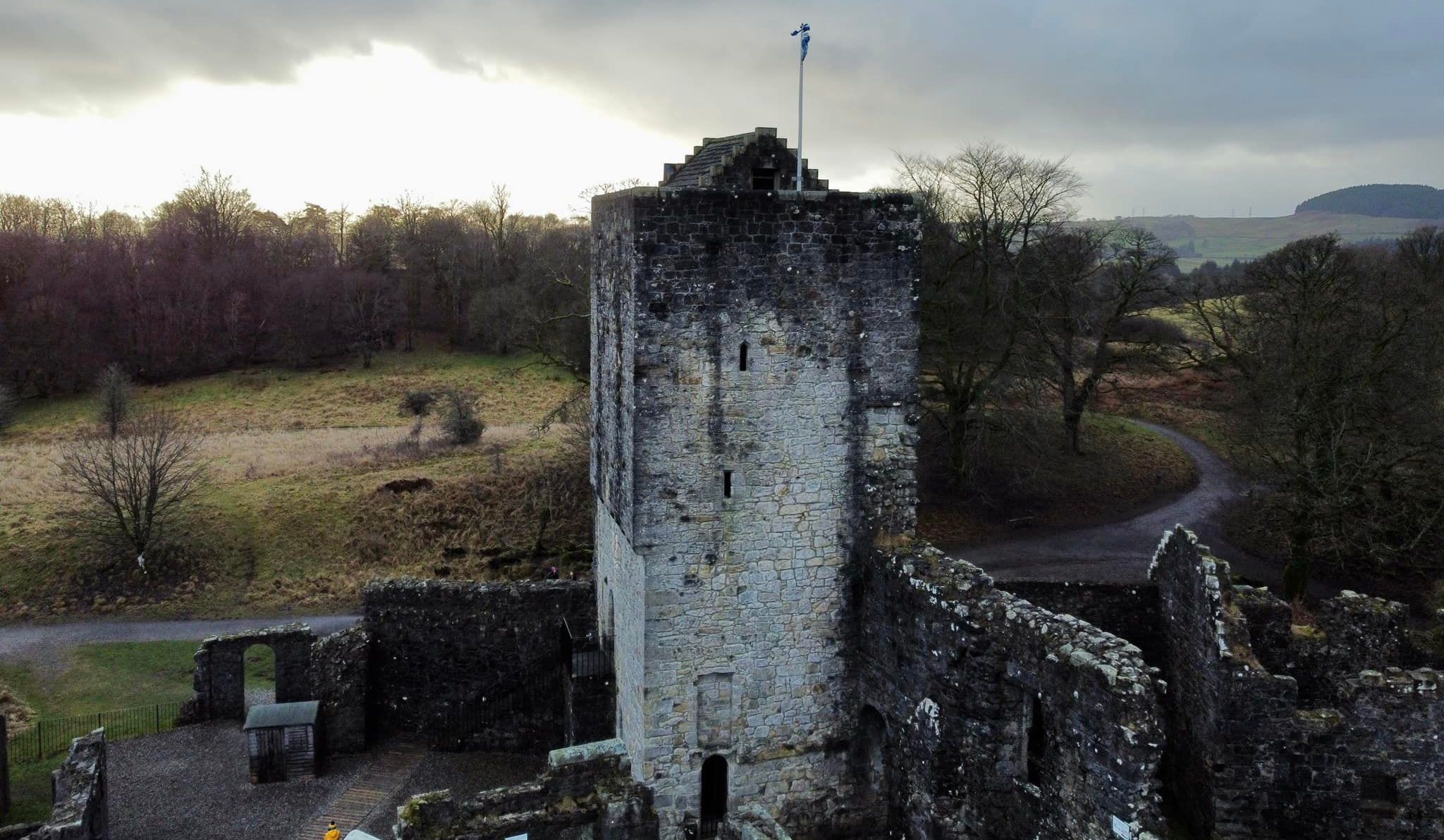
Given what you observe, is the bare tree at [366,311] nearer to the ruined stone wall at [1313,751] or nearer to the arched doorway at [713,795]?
the arched doorway at [713,795]

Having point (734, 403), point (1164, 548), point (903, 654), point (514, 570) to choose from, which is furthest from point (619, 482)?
point (514, 570)

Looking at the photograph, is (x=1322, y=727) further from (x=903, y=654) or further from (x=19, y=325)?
(x=19, y=325)

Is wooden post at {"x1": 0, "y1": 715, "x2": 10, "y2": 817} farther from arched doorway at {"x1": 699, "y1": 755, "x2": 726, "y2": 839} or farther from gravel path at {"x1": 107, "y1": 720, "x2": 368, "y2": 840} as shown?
arched doorway at {"x1": 699, "y1": 755, "x2": 726, "y2": 839}

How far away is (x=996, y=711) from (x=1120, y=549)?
55.2ft

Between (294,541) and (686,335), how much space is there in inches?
737

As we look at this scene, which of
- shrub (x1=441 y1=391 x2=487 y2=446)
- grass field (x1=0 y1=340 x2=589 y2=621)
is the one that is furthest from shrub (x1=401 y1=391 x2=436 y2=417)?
shrub (x1=441 y1=391 x2=487 y2=446)

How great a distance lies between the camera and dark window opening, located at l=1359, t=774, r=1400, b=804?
10469 mm

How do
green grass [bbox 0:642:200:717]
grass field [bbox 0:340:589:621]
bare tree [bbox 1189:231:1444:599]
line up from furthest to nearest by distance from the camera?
grass field [bbox 0:340:589:621], bare tree [bbox 1189:231:1444:599], green grass [bbox 0:642:200:717]

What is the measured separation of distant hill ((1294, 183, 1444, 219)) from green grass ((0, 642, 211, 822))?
137m

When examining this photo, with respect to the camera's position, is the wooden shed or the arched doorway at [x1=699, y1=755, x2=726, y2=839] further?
the wooden shed

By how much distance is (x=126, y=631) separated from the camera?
22.0 meters

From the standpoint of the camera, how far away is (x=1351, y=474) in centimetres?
2044

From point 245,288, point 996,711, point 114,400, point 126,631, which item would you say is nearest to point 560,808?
point 996,711

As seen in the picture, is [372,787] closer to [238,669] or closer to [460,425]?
[238,669]
